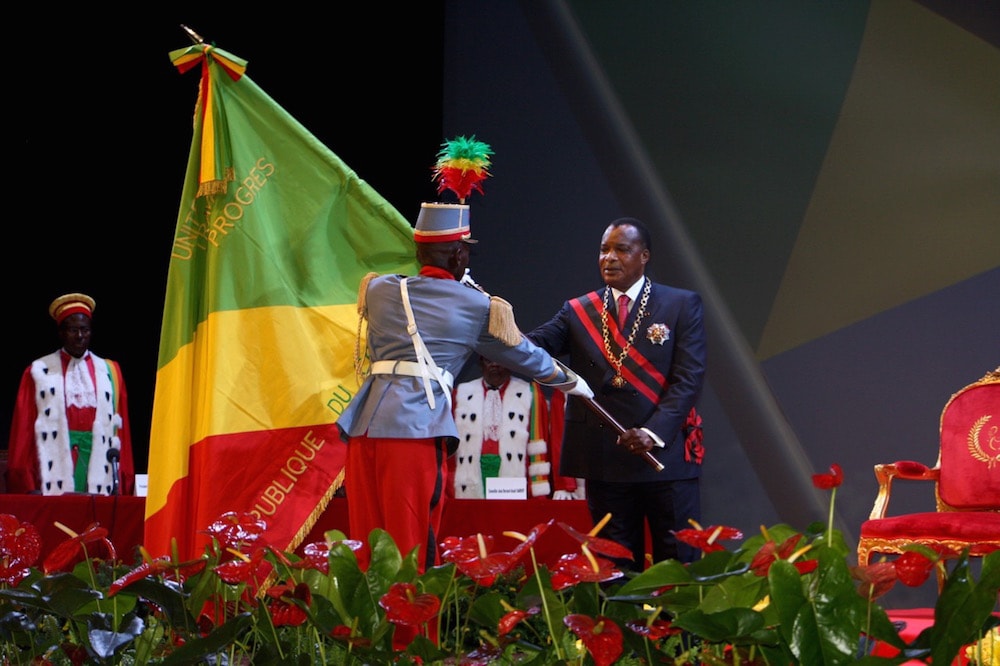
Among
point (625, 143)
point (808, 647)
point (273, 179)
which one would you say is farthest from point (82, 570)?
point (625, 143)

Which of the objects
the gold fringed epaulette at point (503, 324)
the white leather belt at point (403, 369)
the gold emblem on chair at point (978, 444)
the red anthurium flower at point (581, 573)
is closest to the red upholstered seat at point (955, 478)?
the gold emblem on chair at point (978, 444)

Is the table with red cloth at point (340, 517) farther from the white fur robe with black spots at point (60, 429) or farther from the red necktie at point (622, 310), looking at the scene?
the white fur robe with black spots at point (60, 429)

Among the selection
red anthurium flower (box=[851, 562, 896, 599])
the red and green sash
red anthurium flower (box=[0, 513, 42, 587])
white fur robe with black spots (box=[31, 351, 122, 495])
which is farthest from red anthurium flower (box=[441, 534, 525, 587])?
white fur robe with black spots (box=[31, 351, 122, 495])

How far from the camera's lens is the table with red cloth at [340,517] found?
4.00 m

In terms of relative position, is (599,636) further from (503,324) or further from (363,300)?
(363,300)

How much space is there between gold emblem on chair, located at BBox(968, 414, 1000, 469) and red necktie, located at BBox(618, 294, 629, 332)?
1306 millimetres

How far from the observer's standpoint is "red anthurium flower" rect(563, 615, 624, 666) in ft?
3.70

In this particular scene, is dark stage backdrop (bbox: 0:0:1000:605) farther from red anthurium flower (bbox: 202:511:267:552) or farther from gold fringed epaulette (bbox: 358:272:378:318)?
red anthurium flower (bbox: 202:511:267:552)

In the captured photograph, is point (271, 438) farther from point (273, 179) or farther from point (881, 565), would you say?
point (881, 565)

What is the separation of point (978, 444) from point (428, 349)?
6.37ft

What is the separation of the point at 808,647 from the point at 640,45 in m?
4.65

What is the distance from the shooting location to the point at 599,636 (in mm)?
1151

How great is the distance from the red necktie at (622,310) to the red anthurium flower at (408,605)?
233 cm

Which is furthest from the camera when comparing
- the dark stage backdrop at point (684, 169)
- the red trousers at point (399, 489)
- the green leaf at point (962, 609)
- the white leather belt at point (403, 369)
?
the dark stage backdrop at point (684, 169)
